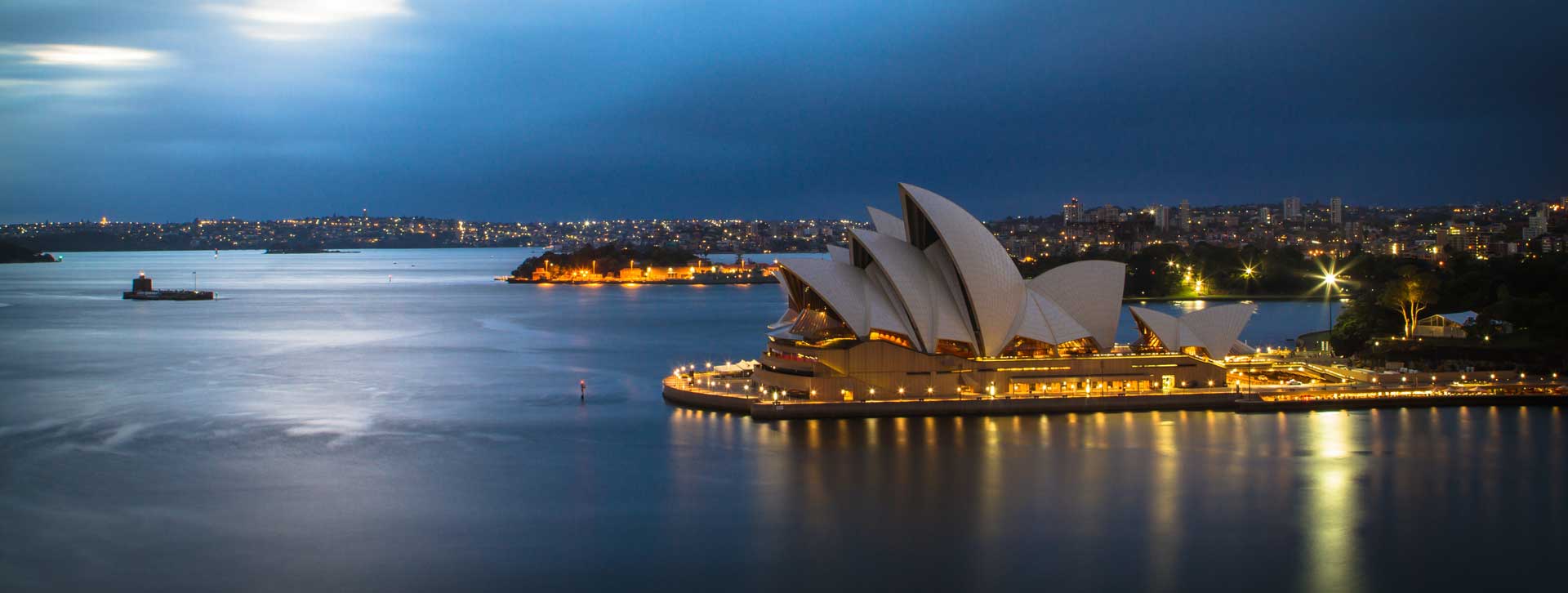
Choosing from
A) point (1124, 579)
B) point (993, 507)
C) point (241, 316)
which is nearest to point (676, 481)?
point (993, 507)

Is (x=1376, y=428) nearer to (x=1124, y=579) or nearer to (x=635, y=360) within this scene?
(x=1124, y=579)

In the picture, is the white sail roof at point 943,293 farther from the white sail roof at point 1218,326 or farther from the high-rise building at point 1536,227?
the high-rise building at point 1536,227

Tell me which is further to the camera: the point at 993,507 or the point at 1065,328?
the point at 1065,328

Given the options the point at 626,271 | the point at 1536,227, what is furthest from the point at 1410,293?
the point at 626,271

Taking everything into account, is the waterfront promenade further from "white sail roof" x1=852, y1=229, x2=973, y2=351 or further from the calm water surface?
"white sail roof" x1=852, y1=229, x2=973, y2=351

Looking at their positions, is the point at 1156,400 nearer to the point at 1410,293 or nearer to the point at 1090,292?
the point at 1090,292
